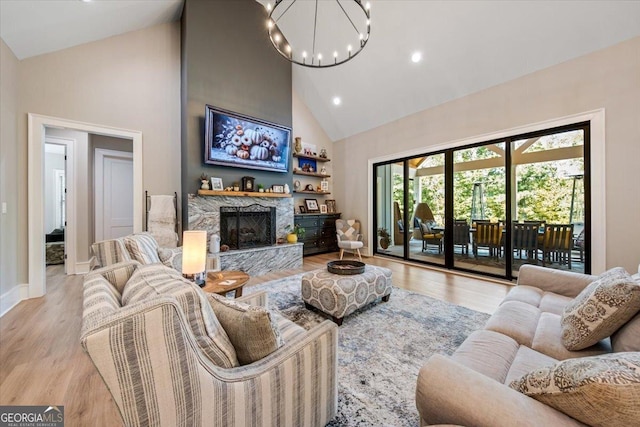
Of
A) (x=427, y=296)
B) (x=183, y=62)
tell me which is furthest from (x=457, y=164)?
(x=183, y=62)

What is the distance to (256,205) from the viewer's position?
4941 mm

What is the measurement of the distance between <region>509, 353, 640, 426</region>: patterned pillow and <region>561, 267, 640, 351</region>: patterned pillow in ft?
2.17

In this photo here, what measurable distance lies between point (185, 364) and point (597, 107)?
4953mm

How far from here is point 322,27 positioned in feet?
15.3

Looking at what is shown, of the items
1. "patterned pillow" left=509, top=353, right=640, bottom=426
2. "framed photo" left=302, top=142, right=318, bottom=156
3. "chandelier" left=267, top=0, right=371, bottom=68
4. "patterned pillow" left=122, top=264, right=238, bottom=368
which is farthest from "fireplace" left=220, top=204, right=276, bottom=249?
"patterned pillow" left=509, top=353, right=640, bottom=426

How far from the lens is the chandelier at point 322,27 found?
423 centimetres

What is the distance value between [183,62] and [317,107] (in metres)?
3.02

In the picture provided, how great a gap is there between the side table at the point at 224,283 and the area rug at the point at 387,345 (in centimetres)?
66

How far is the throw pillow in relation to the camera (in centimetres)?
101

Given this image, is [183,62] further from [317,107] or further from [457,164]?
[457,164]

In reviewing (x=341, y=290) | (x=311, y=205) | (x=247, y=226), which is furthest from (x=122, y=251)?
(x=311, y=205)

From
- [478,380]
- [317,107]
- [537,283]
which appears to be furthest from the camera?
[317,107]

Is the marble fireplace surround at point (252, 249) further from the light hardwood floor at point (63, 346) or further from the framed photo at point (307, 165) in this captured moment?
the framed photo at point (307, 165)

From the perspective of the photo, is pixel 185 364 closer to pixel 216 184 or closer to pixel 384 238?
pixel 216 184
